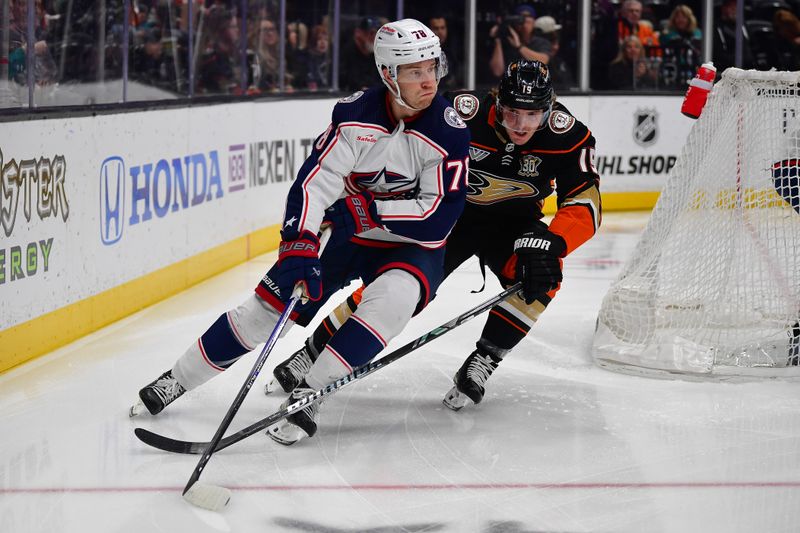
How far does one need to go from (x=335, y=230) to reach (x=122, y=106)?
1724mm

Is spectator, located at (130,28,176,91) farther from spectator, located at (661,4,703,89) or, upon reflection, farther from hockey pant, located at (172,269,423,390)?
spectator, located at (661,4,703,89)

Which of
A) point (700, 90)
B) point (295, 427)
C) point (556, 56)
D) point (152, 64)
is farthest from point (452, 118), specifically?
point (556, 56)

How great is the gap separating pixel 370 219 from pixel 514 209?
61 centimetres

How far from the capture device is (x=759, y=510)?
253 cm

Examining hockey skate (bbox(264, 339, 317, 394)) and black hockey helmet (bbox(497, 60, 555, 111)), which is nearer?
black hockey helmet (bbox(497, 60, 555, 111))

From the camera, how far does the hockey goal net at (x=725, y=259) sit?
3771mm

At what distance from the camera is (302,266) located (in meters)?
2.80

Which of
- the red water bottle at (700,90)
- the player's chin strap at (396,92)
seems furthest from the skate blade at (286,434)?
the red water bottle at (700,90)

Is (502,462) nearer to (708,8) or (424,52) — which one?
(424,52)

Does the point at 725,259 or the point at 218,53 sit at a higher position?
the point at 218,53

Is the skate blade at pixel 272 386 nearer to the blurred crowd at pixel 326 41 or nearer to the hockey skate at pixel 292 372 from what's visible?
the hockey skate at pixel 292 372

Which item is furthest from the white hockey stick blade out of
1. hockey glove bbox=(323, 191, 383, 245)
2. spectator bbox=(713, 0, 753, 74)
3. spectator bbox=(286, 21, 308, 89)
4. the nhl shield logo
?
spectator bbox=(713, 0, 753, 74)

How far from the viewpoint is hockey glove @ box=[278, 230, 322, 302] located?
2.80 meters

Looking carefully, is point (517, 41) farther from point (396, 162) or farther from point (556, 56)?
point (396, 162)
